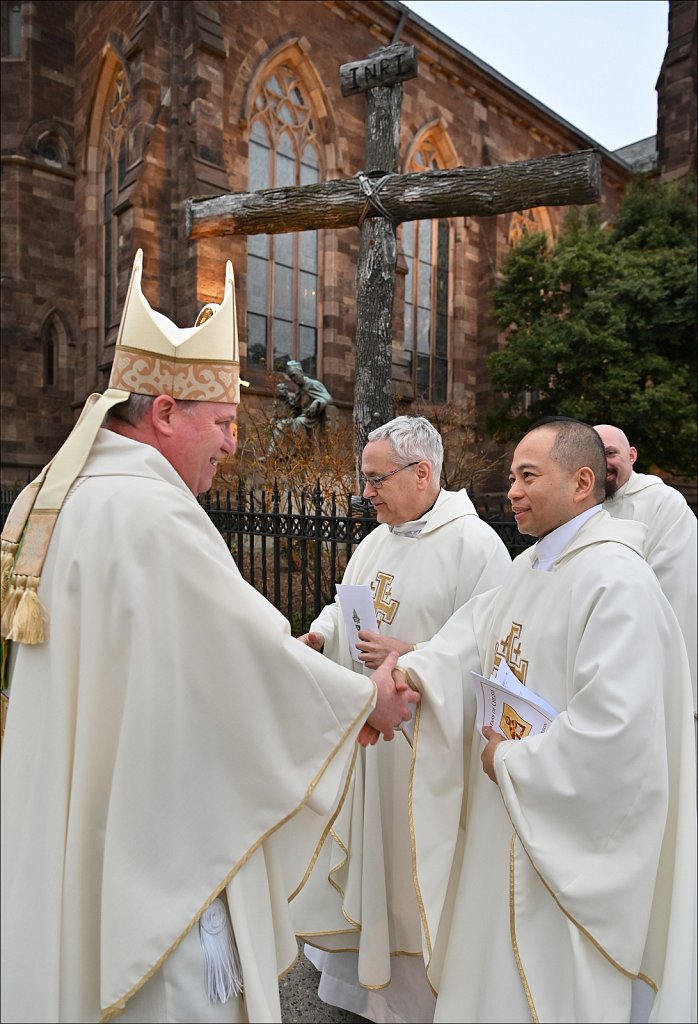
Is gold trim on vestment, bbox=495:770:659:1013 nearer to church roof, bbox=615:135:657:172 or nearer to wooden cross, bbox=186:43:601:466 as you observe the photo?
wooden cross, bbox=186:43:601:466

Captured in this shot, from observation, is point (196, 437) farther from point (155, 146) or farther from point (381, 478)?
point (155, 146)

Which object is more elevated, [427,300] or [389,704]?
[427,300]

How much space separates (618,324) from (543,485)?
13191 mm

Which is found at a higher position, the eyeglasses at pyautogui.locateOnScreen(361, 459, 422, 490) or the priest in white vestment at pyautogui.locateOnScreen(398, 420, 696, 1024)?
the eyeglasses at pyautogui.locateOnScreen(361, 459, 422, 490)

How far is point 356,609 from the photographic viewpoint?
2.66 m

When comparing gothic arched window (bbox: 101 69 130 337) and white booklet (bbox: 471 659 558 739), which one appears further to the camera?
→ gothic arched window (bbox: 101 69 130 337)

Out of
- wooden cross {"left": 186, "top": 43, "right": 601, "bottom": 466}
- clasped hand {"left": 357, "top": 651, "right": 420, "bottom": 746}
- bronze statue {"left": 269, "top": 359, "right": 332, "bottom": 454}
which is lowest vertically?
clasped hand {"left": 357, "top": 651, "right": 420, "bottom": 746}

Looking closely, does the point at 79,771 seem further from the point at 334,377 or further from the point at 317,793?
the point at 334,377

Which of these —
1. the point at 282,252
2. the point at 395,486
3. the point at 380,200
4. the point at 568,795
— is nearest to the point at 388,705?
the point at 568,795

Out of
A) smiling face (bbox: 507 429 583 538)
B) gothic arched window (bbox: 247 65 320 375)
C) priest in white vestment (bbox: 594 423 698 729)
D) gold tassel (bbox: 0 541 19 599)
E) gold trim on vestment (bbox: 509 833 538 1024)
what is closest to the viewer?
gold tassel (bbox: 0 541 19 599)

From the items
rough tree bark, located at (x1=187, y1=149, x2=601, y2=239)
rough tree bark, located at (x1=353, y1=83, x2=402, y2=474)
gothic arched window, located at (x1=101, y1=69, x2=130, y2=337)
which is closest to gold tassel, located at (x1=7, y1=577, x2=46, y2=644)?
rough tree bark, located at (x1=353, y1=83, x2=402, y2=474)

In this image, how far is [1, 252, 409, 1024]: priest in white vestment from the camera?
63.6 inches

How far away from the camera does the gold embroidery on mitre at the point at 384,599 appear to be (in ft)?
9.75

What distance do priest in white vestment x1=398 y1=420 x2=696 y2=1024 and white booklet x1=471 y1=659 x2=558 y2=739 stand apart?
4 centimetres
